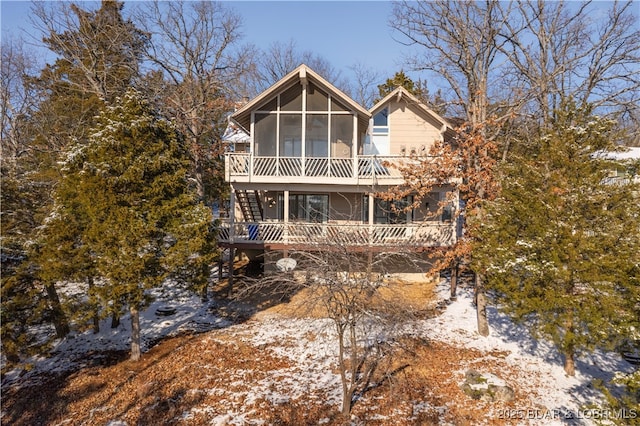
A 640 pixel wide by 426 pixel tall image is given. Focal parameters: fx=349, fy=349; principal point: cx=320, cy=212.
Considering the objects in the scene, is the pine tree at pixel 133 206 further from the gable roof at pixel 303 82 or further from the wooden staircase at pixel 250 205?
the wooden staircase at pixel 250 205

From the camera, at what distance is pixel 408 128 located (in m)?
17.6

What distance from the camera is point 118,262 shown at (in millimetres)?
8953

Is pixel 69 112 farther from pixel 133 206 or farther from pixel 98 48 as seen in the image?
pixel 133 206

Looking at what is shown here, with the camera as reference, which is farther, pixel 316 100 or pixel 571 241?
pixel 316 100

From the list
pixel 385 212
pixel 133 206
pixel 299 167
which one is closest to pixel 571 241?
pixel 385 212

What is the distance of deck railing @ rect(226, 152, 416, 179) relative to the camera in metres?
14.9

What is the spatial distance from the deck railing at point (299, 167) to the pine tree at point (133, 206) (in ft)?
15.3

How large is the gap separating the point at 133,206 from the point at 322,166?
7856mm

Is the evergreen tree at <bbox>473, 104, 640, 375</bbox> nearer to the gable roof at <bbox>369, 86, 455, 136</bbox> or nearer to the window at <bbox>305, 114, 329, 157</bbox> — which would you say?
the gable roof at <bbox>369, 86, 455, 136</bbox>

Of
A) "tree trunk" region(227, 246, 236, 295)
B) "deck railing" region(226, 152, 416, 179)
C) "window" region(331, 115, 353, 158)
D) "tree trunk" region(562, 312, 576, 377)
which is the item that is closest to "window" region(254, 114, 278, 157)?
"deck railing" region(226, 152, 416, 179)

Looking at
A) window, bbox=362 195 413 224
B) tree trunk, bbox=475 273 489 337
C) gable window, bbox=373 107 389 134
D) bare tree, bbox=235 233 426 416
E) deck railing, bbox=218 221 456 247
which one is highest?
gable window, bbox=373 107 389 134

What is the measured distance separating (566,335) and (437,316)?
5.14m

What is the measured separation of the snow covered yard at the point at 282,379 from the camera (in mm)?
7719

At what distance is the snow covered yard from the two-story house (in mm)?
3971
